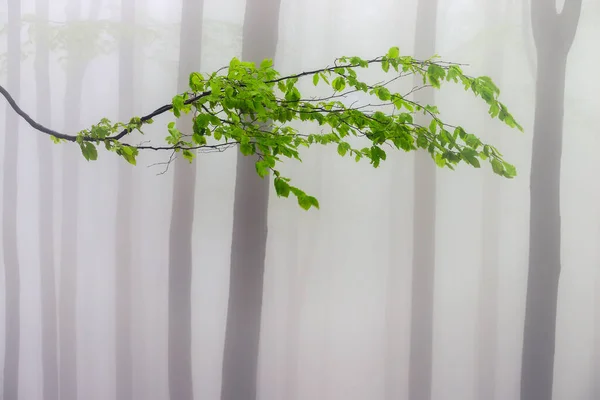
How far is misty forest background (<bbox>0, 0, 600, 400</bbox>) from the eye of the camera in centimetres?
152

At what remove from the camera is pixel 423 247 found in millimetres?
1556

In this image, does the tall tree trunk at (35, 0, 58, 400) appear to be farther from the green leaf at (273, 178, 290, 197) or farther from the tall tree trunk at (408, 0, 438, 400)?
the tall tree trunk at (408, 0, 438, 400)

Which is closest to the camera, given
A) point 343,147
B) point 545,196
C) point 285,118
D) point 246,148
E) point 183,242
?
point 246,148

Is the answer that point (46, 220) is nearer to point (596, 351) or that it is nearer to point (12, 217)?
point (12, 217)

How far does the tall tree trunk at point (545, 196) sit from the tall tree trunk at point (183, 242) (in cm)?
126

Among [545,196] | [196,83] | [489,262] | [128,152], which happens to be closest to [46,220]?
[128,152]

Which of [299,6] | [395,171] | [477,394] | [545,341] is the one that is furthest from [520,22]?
[477,394]

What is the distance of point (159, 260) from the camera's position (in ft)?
5.39

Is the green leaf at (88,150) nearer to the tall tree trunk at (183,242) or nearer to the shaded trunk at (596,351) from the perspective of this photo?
the tall tree trunk at (183,242)

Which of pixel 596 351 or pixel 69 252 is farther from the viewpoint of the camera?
pixel 69 252

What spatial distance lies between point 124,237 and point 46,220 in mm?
350

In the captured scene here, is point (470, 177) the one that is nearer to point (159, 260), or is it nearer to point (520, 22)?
point (520, 22)

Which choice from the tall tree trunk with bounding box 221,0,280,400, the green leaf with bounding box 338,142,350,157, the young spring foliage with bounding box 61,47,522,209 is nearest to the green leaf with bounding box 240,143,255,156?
the young spring foliage with bounding box 61,47,522,209

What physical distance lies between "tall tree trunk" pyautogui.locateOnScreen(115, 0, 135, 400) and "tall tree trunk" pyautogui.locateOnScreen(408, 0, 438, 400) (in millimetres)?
1101
